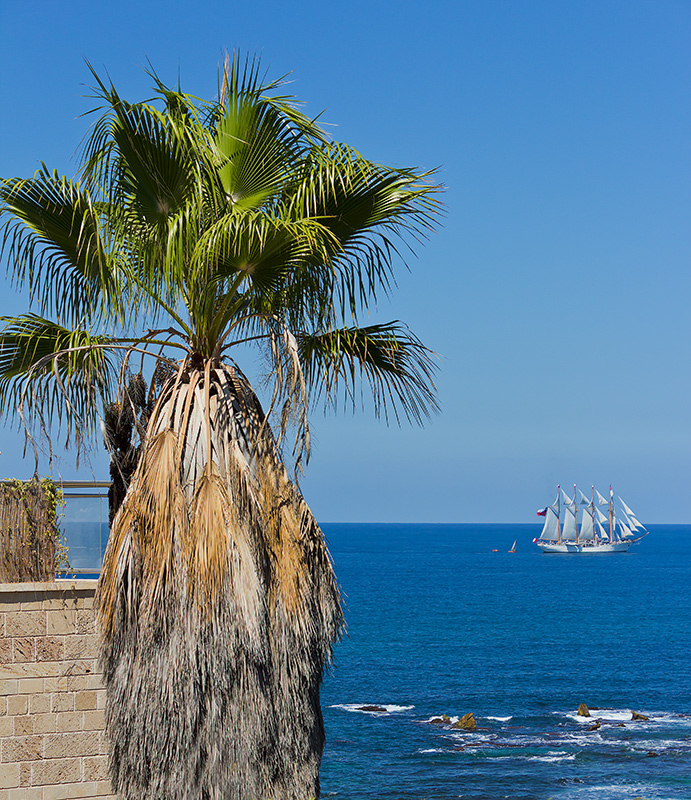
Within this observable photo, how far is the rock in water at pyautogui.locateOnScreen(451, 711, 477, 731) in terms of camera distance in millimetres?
38531

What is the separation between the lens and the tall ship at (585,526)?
154 m

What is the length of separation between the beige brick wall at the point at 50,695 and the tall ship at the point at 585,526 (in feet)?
491

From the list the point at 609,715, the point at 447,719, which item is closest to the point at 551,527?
the point at 609,715

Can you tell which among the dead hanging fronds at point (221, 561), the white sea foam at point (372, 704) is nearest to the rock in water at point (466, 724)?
the white sea foam at point (372, 704)

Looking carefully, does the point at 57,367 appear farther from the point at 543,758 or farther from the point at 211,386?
the point at 543,758

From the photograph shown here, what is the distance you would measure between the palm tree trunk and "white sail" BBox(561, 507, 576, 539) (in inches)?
6070

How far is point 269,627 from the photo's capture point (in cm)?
713

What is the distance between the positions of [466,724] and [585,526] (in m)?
123

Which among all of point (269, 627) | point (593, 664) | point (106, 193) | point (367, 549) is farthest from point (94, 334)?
point (367, 549)

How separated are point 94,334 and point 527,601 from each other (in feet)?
283

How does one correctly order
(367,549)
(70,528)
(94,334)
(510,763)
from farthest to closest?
(367,549) → (510,763) → (70,528) → (94,334)

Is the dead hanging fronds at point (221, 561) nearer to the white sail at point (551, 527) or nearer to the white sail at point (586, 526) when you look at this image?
the white sail at point (586, 526)

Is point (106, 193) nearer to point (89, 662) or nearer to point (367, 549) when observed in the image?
point (89, 662)

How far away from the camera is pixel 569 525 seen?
15700 centimetres
